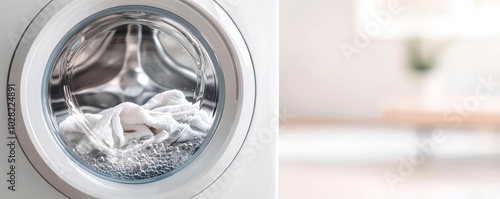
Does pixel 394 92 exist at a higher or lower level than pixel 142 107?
higher

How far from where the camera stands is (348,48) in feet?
6.38

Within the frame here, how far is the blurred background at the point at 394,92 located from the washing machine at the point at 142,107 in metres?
0.61

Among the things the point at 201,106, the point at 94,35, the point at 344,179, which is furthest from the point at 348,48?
the point at 94,35

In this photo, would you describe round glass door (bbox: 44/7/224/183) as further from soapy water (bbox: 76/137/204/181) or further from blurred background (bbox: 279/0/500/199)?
blurred background (bbox: 279/0/500/199)

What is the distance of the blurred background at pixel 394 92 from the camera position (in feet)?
6.29

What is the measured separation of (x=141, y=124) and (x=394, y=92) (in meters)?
0.92

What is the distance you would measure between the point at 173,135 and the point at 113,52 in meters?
0.25

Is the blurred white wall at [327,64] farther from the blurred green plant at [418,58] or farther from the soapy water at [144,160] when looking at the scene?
the soapy water at [144,160]

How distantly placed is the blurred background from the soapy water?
0.63 m

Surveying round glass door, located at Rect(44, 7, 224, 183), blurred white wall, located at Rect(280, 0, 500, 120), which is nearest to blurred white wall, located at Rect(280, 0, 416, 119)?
blurred white wall, located at Rect(280, 0, 500, 120)

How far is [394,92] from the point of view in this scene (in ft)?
6.48

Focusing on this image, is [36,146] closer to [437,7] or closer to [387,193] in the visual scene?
[387,193]

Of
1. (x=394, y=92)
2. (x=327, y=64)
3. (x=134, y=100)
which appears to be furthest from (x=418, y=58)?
(x=134, y=100)

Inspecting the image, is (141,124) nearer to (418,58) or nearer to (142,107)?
(142,107)
